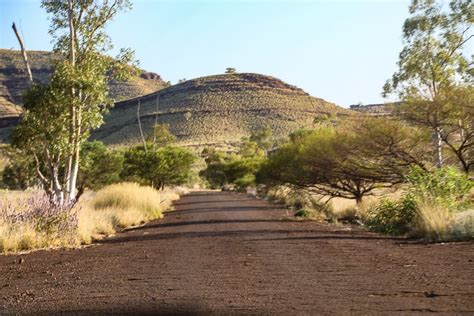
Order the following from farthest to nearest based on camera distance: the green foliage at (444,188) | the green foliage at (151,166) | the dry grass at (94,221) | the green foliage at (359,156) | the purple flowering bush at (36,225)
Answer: the green foliage at (151,166), the green foliage at (359,156), the green foliage at (444,188), the dry grass at (94,221), the purple flowering bush at (36,225)

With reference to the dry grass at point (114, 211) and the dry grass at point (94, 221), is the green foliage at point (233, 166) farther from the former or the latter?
the dry grass at point (94, 221)

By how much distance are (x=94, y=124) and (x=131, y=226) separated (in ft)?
17.8

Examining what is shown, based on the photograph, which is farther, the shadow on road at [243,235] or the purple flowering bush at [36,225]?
the shadow on road at [243,235]

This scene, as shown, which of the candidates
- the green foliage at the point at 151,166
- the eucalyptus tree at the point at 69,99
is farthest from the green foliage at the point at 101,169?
the eucalyptus tree at the point at 69,99

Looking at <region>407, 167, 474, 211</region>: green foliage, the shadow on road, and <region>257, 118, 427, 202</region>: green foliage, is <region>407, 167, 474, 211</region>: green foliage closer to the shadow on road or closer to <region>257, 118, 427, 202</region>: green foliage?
the shadow on road

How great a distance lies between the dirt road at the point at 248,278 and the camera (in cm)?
585

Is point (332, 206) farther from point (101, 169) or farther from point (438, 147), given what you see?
point (101, 169)

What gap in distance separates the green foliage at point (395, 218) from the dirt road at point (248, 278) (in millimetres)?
1581

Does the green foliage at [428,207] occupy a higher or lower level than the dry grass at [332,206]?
higher

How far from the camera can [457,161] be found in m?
20.5

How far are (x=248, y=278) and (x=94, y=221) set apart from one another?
31.8ft

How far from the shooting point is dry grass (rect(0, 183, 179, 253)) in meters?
12.1

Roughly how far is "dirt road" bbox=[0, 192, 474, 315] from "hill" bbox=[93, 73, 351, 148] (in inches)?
3876

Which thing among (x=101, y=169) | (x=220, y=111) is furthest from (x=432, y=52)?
(x=220, y=111)
